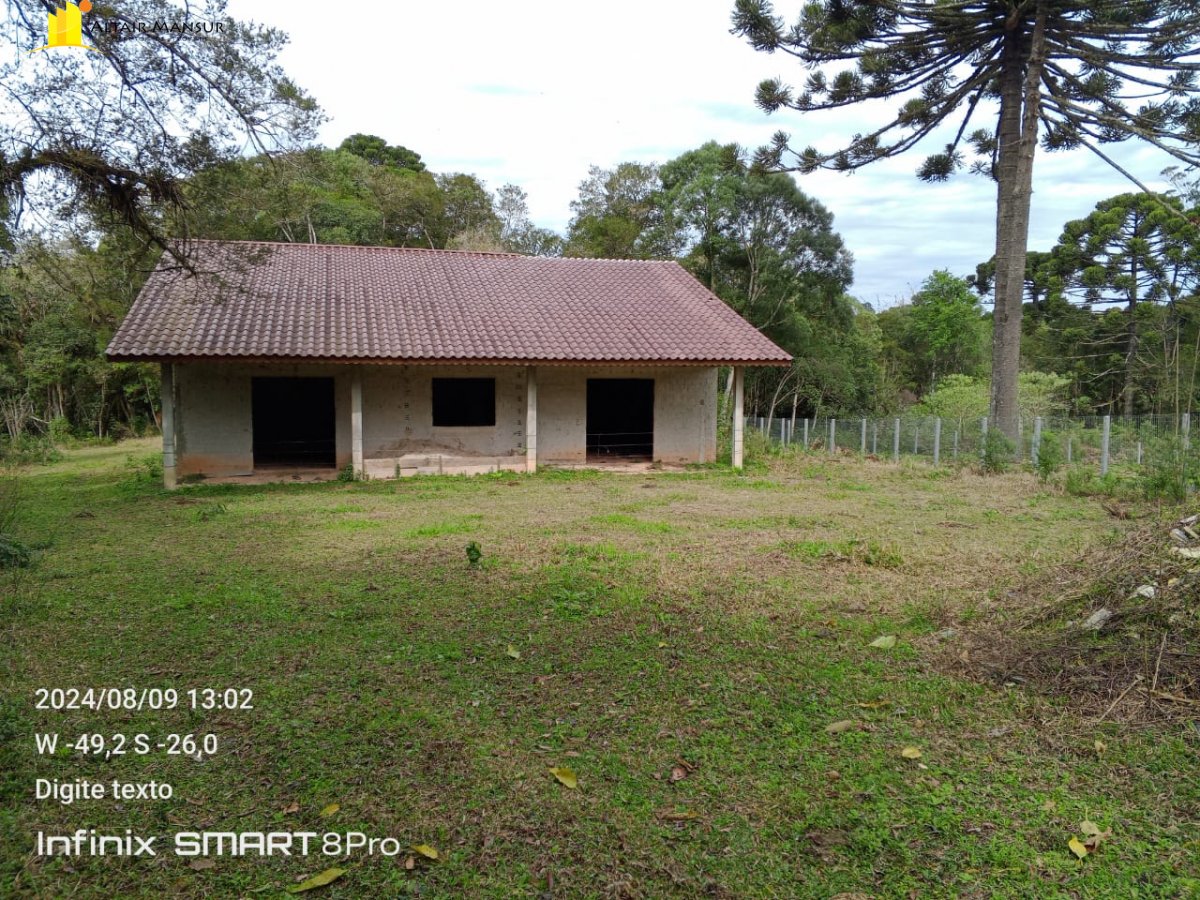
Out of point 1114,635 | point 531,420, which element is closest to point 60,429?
point 531,420

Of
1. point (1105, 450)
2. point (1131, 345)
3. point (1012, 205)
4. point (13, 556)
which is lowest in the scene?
point (13, 556)

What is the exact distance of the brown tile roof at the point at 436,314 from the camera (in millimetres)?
13109

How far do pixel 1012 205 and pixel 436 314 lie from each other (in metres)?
12.2

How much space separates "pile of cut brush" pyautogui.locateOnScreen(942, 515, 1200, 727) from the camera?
3.87 m

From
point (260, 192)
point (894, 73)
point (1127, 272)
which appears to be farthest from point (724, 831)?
point (1127, 272)

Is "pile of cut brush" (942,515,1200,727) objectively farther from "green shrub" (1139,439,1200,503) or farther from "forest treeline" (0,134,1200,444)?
"forest treeline" (0,134,1200,444)

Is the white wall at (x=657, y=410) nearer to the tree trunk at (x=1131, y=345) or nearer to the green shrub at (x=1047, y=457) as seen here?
the green shrub at (x=1047, y=457)

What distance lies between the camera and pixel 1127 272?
27547 millimetres

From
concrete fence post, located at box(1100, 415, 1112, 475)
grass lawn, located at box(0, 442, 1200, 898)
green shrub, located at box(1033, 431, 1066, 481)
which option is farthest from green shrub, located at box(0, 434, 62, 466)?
concrete fence post, located at box(1100, 415, 1112, 475)

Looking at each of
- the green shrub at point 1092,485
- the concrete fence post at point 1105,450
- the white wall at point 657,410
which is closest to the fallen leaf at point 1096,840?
the green shrub at point 1092,485

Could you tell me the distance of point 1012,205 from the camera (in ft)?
51.2

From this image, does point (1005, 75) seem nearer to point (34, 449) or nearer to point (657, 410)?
point (657, 410)

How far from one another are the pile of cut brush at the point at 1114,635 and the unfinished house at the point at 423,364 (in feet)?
33.5

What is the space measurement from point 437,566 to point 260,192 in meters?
4.18
